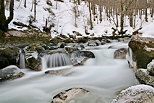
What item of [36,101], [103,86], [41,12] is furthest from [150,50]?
[41,12]

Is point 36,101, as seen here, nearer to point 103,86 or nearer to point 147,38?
point 103,86

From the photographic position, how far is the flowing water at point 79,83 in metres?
4.61

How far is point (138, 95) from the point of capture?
2.38 m

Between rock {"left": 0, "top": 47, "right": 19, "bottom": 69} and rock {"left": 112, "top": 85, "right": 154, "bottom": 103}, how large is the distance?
5342mm

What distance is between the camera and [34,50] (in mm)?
7848

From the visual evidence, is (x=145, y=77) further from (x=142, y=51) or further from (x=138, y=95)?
(x=138, y=95)

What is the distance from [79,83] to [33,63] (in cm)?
230

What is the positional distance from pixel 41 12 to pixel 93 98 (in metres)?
17.2

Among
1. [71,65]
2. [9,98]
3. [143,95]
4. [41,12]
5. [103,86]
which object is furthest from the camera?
[41,12]

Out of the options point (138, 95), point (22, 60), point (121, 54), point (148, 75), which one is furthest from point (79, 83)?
point (138, 95)

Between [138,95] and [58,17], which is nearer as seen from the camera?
[138,95]

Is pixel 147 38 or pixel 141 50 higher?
pixel 147 38

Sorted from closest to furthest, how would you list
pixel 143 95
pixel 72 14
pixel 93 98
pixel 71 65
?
pixel 143 95
pixel 93 98
pixel 71 65
pixel 72 14

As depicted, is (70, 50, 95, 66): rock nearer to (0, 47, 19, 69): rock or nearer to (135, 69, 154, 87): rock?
(0, 47, 19, 69): rock
